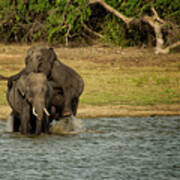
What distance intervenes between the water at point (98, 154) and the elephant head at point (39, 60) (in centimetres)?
114

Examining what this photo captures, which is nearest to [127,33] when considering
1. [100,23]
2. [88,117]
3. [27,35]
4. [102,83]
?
[100,23]

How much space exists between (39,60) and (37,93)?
0.86m

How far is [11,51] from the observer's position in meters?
22.3

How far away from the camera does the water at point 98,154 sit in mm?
9250

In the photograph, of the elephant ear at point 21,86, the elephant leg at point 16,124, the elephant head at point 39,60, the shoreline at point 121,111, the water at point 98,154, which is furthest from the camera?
the shoreline at point 121,111

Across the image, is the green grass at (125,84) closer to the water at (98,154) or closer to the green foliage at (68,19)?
the water at (98,154)

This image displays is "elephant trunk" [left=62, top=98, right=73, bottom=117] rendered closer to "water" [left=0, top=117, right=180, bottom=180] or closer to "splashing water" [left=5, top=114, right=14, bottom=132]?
"water" [left=0, top=117, right=180, bottom=180]

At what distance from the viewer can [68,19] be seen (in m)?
22.2

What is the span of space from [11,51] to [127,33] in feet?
13.4

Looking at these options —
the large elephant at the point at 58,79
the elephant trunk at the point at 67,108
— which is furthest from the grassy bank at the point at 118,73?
the elephant trunk at the point at 67,108

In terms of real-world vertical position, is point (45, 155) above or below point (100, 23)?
below

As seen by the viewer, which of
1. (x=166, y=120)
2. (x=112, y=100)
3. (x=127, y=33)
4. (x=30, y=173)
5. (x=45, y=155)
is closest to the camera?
(x=30, y=173)

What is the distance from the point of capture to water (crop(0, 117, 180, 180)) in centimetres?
925

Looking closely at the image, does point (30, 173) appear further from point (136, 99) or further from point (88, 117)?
point (136, 99)
